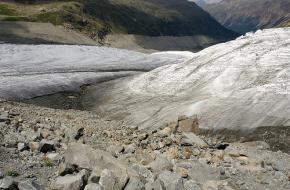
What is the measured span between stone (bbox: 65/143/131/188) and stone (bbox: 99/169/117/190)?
22cm

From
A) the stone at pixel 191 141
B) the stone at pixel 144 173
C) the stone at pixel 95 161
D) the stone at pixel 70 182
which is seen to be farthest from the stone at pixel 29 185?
the stone at pixel 191 141

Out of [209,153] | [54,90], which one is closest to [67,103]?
[54,90]

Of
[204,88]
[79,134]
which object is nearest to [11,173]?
[79,134]

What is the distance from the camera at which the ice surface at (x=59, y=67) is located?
224 feet

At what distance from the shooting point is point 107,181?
18.8 meters

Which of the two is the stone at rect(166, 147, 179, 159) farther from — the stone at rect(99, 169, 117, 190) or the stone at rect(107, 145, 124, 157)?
the stone at rect(99, 169, 117, 190)

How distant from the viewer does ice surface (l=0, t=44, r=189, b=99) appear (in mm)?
68312

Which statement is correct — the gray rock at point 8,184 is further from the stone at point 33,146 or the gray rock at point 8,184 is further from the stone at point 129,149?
the stone at point 129,149

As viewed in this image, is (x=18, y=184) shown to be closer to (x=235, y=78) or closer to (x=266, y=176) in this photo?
(x=266, y=176)

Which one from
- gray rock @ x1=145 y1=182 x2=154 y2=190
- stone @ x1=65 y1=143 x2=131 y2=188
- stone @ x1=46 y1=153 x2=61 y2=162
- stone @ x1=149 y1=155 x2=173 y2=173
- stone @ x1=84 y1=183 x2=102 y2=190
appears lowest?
stone @ x1=46 y1=153 x2=61 y2=162

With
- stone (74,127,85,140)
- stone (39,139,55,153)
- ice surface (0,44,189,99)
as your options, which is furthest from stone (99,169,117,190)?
ice surface (0,44,189,99)

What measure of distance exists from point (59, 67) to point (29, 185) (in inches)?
3001

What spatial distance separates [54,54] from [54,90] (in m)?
44.4

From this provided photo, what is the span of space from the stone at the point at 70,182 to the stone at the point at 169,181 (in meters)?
3.00
